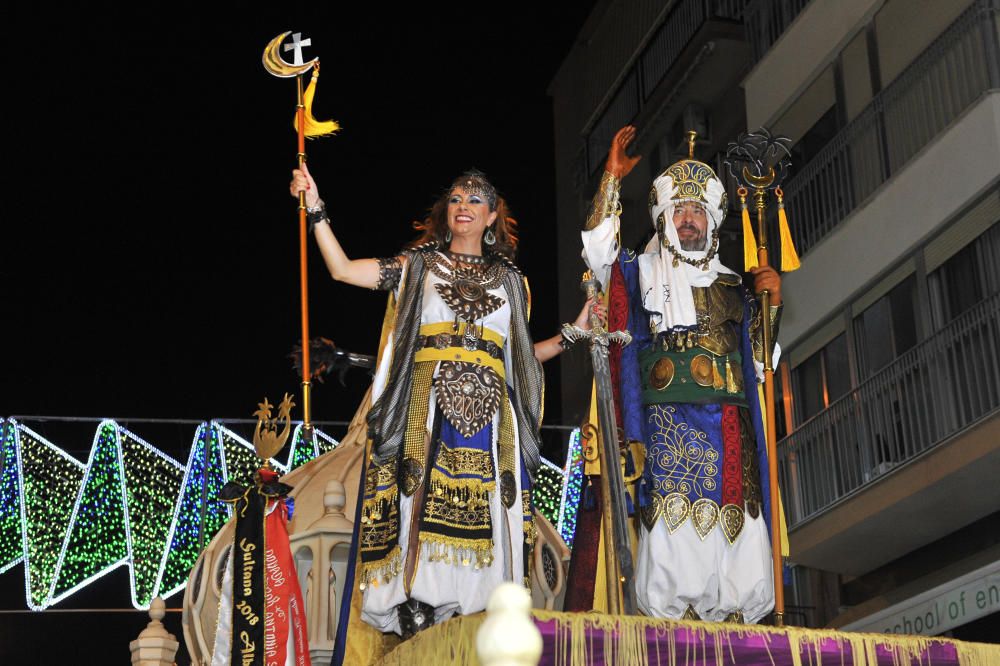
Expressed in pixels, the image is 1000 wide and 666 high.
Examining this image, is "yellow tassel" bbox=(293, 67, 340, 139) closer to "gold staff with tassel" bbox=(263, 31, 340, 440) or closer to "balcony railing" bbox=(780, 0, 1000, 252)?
"gold staff with tassel" bbox=(263, 31, 340, 440)

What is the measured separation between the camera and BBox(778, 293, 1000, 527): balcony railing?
38.6 feet

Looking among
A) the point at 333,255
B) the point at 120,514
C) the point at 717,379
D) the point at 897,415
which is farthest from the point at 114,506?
the point at 717,379

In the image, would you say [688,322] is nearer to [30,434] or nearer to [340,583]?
[340,583]

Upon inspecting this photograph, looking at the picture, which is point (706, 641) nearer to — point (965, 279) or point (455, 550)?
point (455, 550)

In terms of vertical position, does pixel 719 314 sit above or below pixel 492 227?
below

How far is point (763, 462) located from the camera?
6.96 meters

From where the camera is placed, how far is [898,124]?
13375 mm

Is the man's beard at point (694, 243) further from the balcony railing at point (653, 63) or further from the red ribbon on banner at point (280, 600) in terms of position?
the balcony railing at point (653, 63)

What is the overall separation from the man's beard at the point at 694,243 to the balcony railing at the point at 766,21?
8791mm

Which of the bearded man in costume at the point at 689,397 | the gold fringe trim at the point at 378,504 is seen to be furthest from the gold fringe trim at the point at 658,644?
the bearded man in costume at the point at 689,397

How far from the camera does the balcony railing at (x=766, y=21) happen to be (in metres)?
15.6

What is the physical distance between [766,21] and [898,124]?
3.20m

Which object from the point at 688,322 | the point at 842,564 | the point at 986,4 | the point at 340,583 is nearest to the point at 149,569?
the point at 340,583

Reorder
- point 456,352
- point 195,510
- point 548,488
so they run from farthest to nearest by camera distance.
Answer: point 548,488 < point 195,510 < point 456,352
